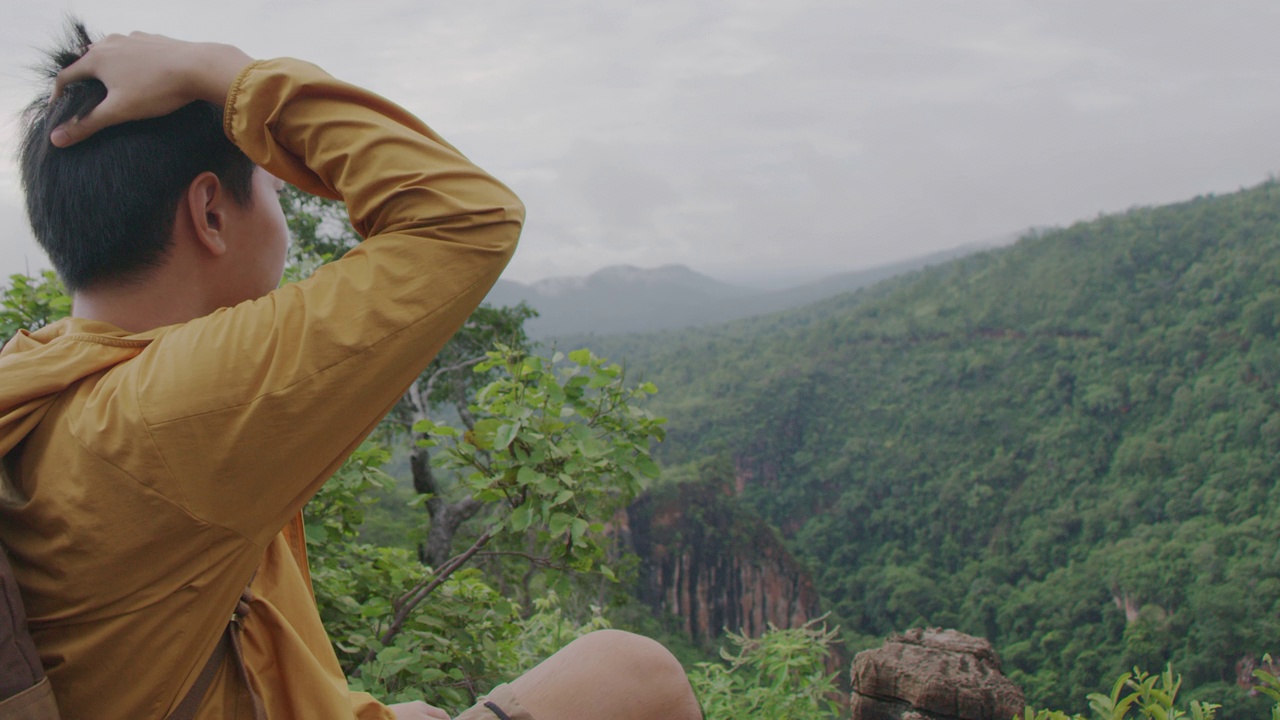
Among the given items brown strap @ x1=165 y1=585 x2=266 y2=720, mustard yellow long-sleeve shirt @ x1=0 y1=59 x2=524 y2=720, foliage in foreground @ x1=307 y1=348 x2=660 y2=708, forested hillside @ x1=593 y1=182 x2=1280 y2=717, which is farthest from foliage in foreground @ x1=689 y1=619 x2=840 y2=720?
forested hillside @ x1=593 y1=182 x2=1280 y2=717

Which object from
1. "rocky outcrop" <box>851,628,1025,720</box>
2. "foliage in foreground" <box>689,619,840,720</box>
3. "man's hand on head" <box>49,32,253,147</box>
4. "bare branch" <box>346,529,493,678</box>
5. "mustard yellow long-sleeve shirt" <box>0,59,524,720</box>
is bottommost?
"foliage in foreground" <box>689,619,840,720</box>

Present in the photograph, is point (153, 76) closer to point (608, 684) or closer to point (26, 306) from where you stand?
point (608, 684)

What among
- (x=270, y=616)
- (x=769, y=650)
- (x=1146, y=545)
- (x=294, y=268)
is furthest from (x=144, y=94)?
(x=1146, y=545)

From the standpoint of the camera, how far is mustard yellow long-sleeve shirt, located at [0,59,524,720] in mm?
651

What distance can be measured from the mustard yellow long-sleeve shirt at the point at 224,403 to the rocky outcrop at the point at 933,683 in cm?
209

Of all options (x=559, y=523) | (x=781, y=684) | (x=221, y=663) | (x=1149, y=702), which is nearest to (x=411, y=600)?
(x=559, y=523)

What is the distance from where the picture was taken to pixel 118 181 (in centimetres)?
79

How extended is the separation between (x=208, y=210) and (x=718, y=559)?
105 feet

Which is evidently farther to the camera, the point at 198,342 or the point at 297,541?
the point at 297,541

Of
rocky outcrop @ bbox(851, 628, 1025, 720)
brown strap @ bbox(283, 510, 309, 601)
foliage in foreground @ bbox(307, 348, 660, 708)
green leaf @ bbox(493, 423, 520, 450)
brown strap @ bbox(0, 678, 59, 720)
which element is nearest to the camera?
brown strap @ bbox(0, 678, 59, 720)

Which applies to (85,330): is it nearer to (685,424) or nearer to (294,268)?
(294,268)

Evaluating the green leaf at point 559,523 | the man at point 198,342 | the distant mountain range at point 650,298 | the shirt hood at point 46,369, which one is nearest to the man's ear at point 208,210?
the man at point 198,342

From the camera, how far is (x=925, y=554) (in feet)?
113

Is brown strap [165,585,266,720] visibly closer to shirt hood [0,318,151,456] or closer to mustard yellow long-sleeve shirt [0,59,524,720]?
mustard yellow long-sleeve shirt [0,59,524,720]
